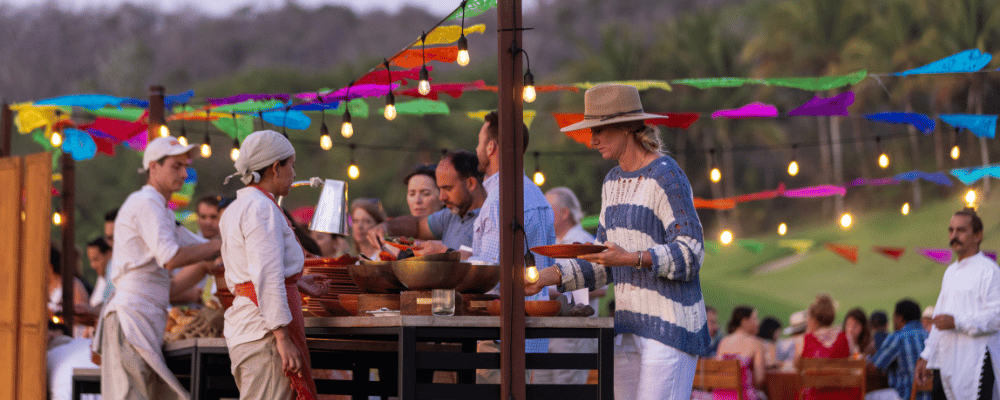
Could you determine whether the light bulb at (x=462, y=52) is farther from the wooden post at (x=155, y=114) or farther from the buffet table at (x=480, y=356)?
the wooden post at (x=155, y=114)

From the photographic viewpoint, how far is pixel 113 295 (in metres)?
5.41

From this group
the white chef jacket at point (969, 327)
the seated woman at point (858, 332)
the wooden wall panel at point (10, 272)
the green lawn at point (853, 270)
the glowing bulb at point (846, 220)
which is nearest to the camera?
the wooden wall panel at point (10, 272)

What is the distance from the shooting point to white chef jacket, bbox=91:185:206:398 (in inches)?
206

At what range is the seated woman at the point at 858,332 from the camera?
33.6 feet

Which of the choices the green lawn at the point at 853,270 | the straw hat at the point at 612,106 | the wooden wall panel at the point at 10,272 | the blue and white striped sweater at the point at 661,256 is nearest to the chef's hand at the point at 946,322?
the blue and white striped sweater at the point at 661,256

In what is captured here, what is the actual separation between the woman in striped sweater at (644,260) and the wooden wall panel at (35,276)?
3.60 metres

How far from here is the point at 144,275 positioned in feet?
17.6

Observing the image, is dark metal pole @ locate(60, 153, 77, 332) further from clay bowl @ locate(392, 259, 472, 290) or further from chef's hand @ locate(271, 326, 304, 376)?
clay bowl @ locate(392, 259, 472, 290)

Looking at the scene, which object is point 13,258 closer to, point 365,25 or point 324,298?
point 324,298

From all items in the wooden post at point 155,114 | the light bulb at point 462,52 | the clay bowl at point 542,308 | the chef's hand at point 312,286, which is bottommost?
the clay bowl at point 542,308

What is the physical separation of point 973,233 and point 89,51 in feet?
213

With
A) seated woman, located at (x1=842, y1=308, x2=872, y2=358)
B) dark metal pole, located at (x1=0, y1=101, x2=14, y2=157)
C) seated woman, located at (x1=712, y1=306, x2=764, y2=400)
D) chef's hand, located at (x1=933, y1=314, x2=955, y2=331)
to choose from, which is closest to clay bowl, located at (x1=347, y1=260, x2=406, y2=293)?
chef's hand, located at (x1=933, y1=314, x2=955, y2=331)

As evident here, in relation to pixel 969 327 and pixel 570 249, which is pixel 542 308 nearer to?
pixel 570 249

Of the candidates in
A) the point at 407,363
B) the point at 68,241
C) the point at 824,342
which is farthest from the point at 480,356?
the point at 824,342
